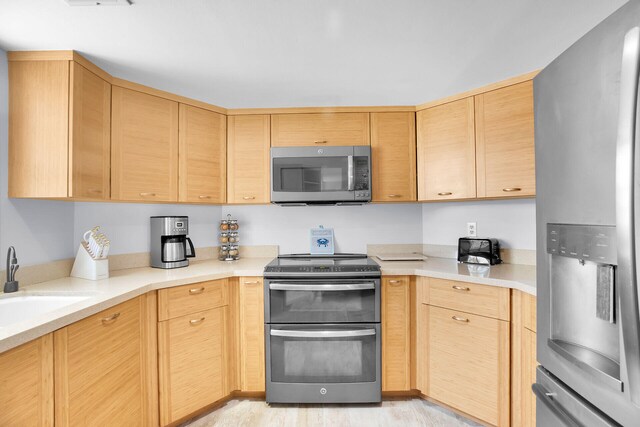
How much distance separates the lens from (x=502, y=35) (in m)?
1.49

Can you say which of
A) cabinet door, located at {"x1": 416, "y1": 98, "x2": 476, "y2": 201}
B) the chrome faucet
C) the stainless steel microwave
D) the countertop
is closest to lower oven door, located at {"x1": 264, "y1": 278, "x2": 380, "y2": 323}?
the countertop

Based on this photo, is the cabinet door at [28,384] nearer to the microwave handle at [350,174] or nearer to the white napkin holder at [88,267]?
the white napkin holder at [88,267]

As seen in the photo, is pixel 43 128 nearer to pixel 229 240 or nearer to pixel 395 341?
pixel 229 240

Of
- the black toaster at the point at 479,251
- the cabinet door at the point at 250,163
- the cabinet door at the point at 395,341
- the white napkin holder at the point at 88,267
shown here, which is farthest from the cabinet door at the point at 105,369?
the black toaster at the point at 479,251

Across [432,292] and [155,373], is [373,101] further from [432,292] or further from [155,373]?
[155,373]

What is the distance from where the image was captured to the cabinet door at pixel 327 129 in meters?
2.40

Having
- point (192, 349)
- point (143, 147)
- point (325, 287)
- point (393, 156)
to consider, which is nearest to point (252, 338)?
point (192, 349)

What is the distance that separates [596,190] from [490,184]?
1.36 meters

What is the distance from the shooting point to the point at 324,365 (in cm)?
202

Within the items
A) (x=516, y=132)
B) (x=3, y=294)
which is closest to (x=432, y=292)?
(x=516, y=132)

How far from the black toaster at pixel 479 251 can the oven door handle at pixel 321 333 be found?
0.95m

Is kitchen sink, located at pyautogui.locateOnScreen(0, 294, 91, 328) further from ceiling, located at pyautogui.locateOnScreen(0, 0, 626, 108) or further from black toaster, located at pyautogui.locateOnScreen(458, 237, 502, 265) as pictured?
black toaster, located at pyautogui.locateOnScreen(458, 237, 502, 265)

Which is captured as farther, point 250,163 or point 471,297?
point 250,163

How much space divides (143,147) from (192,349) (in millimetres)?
1358
